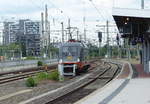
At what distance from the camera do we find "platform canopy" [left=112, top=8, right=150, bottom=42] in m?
28.4

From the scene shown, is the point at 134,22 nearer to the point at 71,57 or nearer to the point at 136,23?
the point at 136,23

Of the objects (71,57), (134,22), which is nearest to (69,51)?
(71,57)

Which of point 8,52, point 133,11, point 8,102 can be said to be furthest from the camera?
point 8,52

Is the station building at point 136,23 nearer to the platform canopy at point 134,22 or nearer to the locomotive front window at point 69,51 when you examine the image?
the platform canopy at point 134,22

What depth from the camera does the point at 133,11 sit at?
93.7 ft

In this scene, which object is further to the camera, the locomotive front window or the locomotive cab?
the locomotive front window

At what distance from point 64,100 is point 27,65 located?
156 feet

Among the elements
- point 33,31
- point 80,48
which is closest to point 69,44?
point 80,48

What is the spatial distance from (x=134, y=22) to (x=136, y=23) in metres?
0.80

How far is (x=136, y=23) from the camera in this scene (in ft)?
123

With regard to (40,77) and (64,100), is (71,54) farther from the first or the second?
(64,100)

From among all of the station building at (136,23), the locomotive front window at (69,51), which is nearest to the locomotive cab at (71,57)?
the locomotive front window at (69,51)

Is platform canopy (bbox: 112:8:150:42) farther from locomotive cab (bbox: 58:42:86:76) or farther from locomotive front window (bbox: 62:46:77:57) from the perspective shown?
locomotive front window (bbox: 62:46:77:57)

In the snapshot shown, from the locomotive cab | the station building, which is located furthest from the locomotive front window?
the station building
